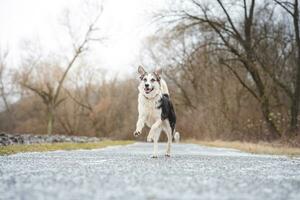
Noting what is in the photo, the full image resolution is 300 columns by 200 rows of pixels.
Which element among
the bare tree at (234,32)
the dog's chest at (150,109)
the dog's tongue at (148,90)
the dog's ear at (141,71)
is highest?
the bare tree at (234,32)

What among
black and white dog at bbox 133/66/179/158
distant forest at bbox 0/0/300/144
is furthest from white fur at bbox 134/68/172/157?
distant forest at bbox 0/0/300/144

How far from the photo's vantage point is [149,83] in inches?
456

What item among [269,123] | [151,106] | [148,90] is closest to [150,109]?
[151,106]

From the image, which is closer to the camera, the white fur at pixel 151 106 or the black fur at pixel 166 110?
the white fur at pixel 151 106

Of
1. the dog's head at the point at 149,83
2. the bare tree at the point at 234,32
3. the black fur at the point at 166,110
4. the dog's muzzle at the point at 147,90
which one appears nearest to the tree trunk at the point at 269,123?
the bare tree at the point at 234,32

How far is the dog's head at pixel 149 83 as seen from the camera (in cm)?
1157

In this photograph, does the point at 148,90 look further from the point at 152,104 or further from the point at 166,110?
the point at 166,110

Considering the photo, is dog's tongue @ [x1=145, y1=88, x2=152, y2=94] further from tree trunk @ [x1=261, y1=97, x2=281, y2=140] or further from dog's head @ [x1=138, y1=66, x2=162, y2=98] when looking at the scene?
tree trunk @ [x1=261, y1=97, x2=281, y2=140]

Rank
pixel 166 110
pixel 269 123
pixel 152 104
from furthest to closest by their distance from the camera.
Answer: pixel 269 123 → pixel 166 110 → pixel 152 104

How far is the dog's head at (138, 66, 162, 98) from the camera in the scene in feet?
38.0

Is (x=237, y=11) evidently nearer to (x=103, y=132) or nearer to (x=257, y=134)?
(x=257, y=134)

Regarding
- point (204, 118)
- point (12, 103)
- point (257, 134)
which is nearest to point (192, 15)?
point (257, 134)

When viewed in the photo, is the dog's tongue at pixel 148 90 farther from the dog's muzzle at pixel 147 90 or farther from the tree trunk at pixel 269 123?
the tree trunk at pixel 269 123

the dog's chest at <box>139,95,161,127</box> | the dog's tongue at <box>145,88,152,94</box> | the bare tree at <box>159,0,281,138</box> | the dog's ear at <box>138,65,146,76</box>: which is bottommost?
the dog's chest at <box>139,95,161,127</box>
